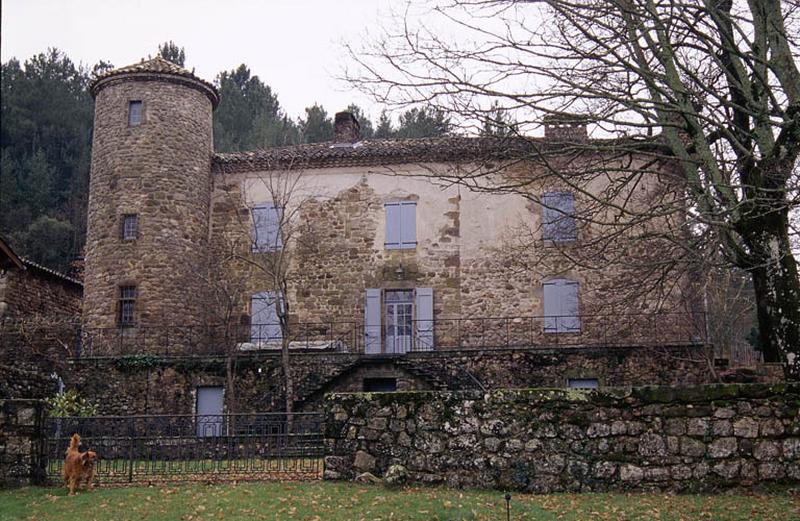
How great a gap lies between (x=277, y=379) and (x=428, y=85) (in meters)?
12.3

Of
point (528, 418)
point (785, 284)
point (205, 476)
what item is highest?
point (785, 284)

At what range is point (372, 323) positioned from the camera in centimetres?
2325

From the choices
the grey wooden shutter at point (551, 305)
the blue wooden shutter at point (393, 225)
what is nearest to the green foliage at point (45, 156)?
the blue wooden shutter at point (393, 225)

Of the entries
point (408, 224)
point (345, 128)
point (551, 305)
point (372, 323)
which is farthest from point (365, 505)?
point (345, 128)

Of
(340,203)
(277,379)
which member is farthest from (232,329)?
(340,203)

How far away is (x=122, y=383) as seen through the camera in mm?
21016

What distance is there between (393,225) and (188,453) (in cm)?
1306

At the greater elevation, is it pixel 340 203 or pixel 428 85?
pixel 340 203

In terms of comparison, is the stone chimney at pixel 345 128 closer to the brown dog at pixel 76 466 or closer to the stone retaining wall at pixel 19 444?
the stone retaining wall at pixel 19 444

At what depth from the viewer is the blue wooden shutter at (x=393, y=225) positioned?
2380cm

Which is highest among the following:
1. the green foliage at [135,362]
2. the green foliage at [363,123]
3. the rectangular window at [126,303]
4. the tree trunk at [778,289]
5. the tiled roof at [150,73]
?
the green foliage at [363,123]

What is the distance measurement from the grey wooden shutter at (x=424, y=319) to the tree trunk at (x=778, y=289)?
1277 centimetres

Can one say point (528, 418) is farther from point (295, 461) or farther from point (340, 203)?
point (340, 203)

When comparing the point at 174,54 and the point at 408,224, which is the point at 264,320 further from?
the point at 174,54
